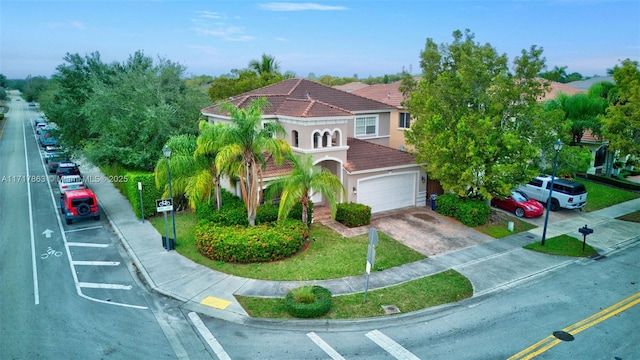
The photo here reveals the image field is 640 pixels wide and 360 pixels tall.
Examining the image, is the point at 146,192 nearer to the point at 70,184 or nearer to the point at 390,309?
the point at 70,184

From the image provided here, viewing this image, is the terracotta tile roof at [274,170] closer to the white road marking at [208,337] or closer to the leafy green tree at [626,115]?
the white road marking at [208,337]

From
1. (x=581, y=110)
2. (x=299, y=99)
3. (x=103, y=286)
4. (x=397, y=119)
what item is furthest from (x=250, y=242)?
(x=581, y=110)

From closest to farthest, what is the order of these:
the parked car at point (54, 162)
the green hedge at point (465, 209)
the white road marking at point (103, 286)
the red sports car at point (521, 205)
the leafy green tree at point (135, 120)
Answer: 1. the white road marking at point (103, 286)
2. the green hedge at point (465, 209)
3. the red sports car at point (521, 205)
4. the leafy green tree at point (135, 120)
5. the parked car at point (54, 162)

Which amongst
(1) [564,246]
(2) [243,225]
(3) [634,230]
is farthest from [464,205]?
(2) [243,225]

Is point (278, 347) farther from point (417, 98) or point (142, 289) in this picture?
point (417, 98)

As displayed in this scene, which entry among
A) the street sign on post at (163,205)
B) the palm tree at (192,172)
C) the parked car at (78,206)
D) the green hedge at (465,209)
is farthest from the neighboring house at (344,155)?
the parked car at (78,206)

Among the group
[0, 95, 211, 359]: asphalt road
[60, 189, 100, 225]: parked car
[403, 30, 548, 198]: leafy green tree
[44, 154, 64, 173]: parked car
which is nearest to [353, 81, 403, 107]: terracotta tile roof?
[403, 30, 548, 198]: leafy green tree
